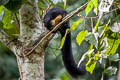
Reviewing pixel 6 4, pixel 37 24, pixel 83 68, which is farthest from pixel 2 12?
pixel 83 68

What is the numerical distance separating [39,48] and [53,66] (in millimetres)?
4101

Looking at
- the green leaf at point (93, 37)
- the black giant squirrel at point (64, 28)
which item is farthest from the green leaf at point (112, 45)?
the black giant squirrel at point (64, 28)

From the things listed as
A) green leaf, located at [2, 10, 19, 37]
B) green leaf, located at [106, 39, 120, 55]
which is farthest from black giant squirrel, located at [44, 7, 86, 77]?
green leaf, located at [106, 39, 120, 55]

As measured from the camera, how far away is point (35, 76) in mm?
1505

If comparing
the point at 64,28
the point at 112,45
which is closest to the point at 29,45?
the point at 64,28

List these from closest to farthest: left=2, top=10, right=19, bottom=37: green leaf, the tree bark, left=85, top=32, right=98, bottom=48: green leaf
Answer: left=85, top=32, right=98, bottom=48: green leaf, the tree bark, left=2, top=10, right=19, bottom=37: green leaf

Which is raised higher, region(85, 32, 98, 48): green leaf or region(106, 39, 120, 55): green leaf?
region(85, 32, 98, 48): green leaf

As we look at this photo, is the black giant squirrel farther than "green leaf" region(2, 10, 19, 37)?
No

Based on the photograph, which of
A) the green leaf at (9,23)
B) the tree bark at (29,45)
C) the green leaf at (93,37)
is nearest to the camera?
the green leaf at (93,37)

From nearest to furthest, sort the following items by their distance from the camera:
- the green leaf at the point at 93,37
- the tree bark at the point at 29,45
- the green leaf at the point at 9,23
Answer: the green leaf at the point at 93,37 < the tree bark at the point at 29,45 < the green leaf at the point at 9,23

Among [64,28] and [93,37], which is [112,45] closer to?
[93,37]

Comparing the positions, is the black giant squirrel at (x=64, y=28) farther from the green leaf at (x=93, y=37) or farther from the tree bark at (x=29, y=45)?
the green leaf at (x=93, y=37)

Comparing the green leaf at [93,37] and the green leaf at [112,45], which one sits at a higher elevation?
the green leaf at [93,37]

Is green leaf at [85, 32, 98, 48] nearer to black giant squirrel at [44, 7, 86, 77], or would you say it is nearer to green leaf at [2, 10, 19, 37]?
black giant squirrel at [44, 7, 86, 77]
